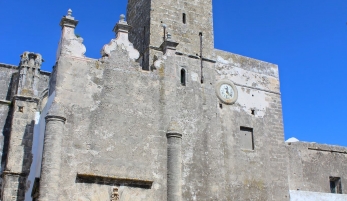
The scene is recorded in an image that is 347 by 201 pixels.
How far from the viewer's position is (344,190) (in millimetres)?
21891

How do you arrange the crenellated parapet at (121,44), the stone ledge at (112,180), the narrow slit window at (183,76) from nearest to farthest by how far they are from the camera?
the stone ledge at (112,180) < the crenellated parapet at (121,44) < the narrow slit window at (183,76)

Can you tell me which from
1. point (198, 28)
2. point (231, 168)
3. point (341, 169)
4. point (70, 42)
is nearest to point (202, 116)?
point (231, 168)

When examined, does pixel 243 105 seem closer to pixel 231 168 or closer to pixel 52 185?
pixel 231 168

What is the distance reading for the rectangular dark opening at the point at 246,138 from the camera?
18.3 m

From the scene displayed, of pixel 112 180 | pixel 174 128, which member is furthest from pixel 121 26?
pixel 112 180

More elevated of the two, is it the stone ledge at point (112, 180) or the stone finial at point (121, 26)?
the stone finial at point (121, 26)

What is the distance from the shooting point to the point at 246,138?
18.5 meters

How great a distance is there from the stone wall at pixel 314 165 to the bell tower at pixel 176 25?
20.4ft

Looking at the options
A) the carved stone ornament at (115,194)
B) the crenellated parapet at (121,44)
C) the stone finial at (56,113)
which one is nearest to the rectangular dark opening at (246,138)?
the crenellated parapet at (121,44)

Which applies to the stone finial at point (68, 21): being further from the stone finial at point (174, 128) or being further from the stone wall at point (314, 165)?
the stone wall at point (314, 165)

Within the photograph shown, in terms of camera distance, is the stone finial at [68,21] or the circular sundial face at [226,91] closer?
the stone finial at [68,21]

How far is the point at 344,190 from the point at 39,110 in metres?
13.7

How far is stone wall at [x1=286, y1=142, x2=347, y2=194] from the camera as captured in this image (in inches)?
818

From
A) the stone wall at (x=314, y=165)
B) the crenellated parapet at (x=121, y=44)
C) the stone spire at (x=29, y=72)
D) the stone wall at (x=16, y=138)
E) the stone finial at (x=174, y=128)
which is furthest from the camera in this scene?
the stone wall at (x=314, y=165)
